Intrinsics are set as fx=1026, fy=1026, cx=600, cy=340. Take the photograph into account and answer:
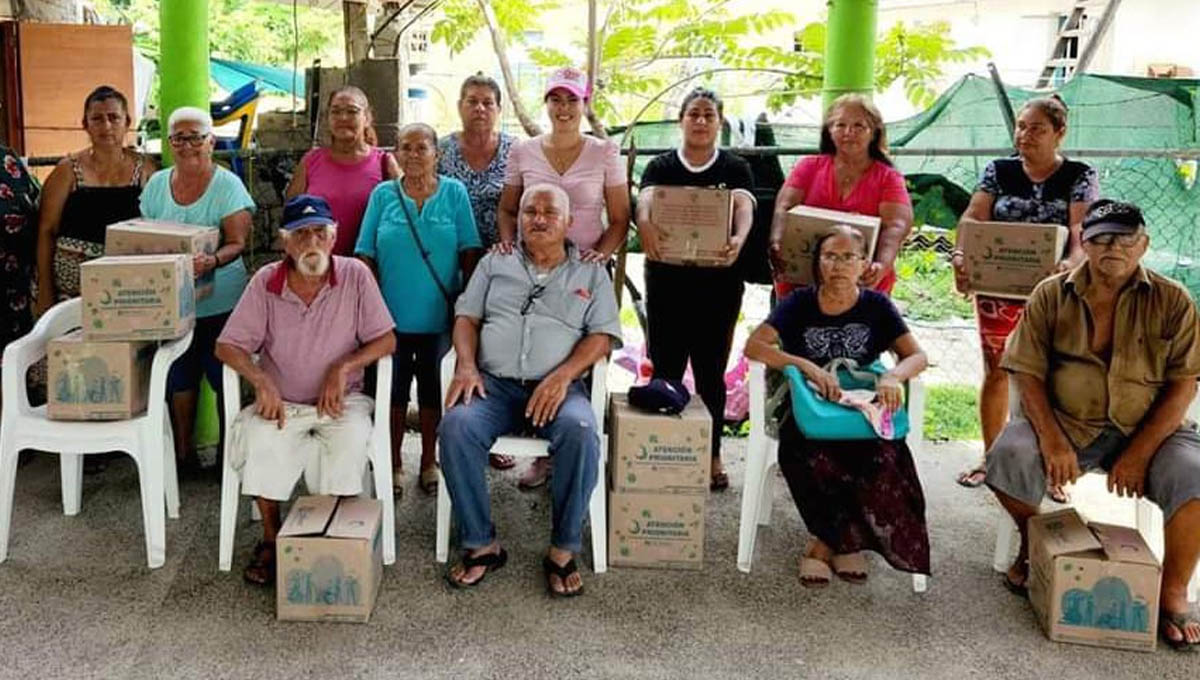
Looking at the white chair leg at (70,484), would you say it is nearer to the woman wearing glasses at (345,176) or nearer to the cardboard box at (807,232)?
the woman wearing glasses at (345,176)

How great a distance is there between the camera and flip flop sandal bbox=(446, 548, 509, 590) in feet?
10.4

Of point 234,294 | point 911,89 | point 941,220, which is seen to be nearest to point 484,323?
point 234,294

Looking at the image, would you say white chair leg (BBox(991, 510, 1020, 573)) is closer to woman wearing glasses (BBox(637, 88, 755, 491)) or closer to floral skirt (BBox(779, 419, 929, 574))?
floral skirt (BBox(779, 419, 929, 574))

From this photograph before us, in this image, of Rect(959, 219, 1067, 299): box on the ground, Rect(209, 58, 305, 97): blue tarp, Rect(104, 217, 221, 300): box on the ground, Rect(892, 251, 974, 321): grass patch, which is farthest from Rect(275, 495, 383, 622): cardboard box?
Rect(209, 58, 305, 97): blue tarp

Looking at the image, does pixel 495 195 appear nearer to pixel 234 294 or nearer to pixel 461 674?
pixel 234 294

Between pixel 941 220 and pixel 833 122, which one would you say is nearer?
pixel 833 122

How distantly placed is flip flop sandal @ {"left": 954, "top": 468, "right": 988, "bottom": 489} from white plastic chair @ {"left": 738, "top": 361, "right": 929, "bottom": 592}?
1.03 meters

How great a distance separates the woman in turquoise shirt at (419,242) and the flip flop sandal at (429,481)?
490 mm

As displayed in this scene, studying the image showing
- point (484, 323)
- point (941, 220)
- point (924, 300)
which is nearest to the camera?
point (484, 323)

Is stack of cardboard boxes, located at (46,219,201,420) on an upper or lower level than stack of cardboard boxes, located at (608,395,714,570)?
upper

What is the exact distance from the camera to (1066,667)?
2768mm

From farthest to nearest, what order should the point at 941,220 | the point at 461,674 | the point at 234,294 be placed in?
1. the point at 941,220
2. the point at 234,294
3. the point at 461,674

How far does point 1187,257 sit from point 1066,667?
2321 millimetres

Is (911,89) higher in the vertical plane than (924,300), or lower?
higher
